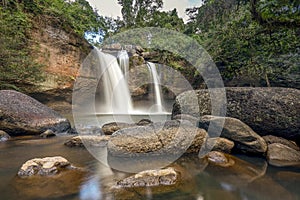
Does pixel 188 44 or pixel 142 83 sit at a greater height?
pixel 188 44

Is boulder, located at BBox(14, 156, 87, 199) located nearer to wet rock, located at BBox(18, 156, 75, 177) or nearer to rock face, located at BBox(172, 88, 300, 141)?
wet rock, located at BBox(18, 156, 75, 177)

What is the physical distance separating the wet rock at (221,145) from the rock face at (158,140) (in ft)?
0.54

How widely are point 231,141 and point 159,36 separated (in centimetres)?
1391

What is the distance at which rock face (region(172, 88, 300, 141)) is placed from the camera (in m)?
4.26

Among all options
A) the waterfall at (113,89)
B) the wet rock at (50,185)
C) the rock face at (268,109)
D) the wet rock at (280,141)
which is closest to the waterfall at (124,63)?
the waterfall at (113,89)

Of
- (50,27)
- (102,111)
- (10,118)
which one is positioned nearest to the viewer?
(10,118)

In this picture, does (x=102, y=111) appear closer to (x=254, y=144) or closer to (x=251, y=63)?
(x=251, y=63)

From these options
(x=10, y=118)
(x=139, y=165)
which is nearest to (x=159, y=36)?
(x=10, y=118)

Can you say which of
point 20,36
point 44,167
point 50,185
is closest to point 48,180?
point 50,185

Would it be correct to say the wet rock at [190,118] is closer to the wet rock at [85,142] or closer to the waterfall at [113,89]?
the wet rock at [85,142]

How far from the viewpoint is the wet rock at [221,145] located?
407 cm

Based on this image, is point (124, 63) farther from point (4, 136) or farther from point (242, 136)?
point (242, 136)

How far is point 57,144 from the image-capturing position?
4672 mm

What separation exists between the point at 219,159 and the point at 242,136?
81cm
